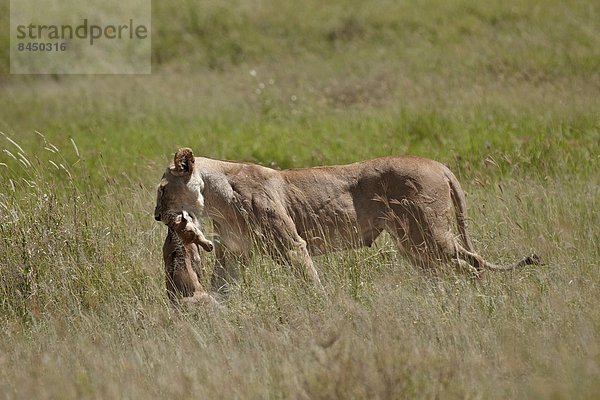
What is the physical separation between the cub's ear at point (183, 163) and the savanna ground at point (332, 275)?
32.3 inches

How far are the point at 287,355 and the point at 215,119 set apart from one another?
1103 centimetres

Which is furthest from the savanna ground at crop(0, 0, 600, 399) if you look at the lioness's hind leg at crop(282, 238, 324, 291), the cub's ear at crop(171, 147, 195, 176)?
the cub's ear at crop(171, 147, 195, 176)

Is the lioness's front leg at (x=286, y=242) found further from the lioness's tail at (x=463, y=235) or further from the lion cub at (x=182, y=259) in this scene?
the lioness's tail at (x=463, y=235)

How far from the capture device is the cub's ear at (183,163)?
675 centimetres

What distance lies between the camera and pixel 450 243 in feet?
23.1

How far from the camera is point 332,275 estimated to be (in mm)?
7031

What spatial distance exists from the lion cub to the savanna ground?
164 mm

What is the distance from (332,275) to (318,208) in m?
0.55

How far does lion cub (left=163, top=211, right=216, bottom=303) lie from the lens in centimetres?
667

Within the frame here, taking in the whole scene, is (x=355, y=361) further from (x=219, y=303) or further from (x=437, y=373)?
(x=219, y=303)

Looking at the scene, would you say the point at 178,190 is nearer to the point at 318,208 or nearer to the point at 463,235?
the point at 318,208

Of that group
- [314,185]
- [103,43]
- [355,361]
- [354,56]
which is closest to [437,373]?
[355,361]

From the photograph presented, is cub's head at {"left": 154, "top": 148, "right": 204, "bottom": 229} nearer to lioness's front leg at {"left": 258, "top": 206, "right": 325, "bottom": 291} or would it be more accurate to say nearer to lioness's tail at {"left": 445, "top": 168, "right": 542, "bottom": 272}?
lioness's front leg at {"left": 258, "top": 206, "right": 325, "bottom": 291}

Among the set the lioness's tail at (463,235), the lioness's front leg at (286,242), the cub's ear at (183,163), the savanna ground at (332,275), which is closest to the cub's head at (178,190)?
the cub's ear at (183,163)
